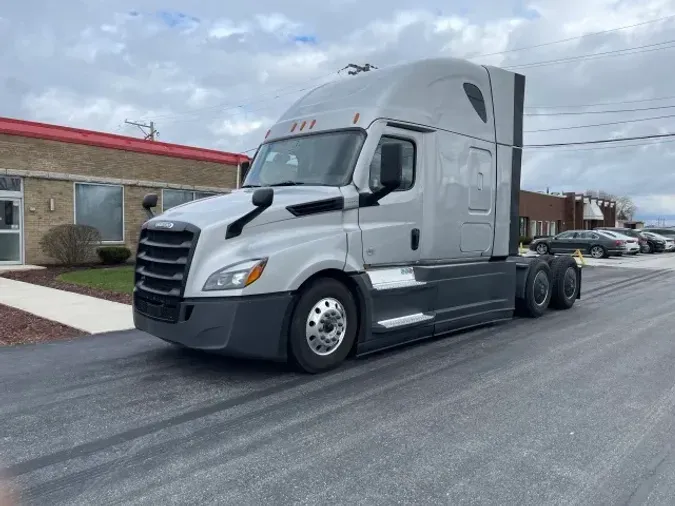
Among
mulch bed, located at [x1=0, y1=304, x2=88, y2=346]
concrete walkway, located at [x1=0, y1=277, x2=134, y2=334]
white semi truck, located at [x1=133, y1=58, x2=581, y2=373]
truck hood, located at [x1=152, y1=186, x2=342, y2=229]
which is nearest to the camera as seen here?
white semi truck, located at [x1=133, y1=58, x2=581, y2=373]

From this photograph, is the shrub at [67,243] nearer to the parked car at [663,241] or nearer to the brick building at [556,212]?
the parked car at [663,241]

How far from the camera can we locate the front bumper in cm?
496

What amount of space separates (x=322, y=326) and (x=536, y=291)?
507 cm

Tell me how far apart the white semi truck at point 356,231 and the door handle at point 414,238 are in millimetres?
30

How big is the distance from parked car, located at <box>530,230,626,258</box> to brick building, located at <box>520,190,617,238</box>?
15.1 meters

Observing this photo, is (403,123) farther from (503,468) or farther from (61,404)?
(61,404)

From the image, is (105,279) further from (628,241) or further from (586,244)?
→ (628,241)

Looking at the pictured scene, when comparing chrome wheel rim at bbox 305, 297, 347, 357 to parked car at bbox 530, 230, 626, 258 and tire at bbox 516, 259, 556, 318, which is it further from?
parked car at bbox 530, 230, 626, 258

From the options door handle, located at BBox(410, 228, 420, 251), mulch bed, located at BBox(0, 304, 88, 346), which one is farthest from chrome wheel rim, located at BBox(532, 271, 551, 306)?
mulch bed, located at BBox(0, 304, 88, 346)

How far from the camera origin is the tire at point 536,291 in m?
8.94

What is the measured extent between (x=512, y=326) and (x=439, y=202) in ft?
8.69

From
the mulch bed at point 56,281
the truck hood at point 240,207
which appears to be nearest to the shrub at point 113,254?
the mulch bed at point 56,281

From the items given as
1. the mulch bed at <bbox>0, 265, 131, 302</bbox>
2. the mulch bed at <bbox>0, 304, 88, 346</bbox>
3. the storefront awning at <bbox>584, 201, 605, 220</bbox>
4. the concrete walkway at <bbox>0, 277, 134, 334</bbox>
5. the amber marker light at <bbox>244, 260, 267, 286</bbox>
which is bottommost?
the mulch bed at <bbox>0, 304, 88, 346</bbox>

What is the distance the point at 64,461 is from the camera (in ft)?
11.7
